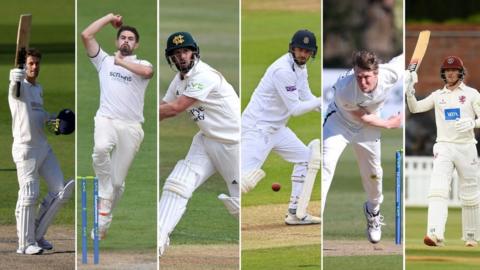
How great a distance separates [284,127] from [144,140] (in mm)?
1132

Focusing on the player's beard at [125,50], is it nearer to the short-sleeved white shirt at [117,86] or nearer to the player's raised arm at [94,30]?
the short-sleeved white shirt at [117,86]

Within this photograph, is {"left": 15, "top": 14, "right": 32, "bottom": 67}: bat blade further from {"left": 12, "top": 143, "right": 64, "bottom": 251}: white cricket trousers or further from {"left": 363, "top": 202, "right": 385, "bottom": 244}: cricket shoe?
{"left": 363, "top": 202, "right": 385, "bottom": 244}: cricket shoe

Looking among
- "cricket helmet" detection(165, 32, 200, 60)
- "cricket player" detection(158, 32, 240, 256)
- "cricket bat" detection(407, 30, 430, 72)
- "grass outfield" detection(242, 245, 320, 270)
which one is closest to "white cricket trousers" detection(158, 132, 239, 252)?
"cricket player" detection(158, 32, 240, 256)

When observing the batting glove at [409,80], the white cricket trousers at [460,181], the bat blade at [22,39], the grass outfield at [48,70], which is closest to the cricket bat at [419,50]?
the batting glove at [409,80]

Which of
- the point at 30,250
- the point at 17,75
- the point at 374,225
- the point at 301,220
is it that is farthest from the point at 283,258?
the point at 17,75

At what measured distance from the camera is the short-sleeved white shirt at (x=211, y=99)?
9391 mm

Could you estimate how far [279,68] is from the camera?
9.46 meters

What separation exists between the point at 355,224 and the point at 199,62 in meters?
2.26

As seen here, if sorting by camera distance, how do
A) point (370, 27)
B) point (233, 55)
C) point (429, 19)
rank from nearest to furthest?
1. point (233, 55)
2. point (370, 27)
3. point (429, 19)

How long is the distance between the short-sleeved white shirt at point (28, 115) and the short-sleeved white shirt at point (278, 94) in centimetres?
162

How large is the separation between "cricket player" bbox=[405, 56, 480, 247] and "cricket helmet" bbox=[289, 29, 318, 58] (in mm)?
769

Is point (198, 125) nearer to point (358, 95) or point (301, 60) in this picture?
point (301, 60)

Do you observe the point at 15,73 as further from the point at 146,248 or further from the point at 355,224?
the point at 355,224

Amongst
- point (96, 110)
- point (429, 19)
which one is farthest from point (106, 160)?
point (429, 19)
